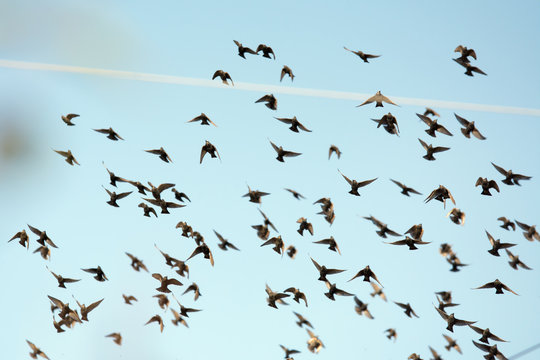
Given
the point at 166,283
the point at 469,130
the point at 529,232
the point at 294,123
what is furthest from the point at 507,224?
the point at 166,283

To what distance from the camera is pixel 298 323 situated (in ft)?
72.5

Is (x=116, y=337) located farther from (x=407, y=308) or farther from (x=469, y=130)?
(x=469, y=130)

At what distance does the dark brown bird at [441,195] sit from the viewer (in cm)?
1747

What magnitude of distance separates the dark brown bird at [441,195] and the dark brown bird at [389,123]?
85.6 inches

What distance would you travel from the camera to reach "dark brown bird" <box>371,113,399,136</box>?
1762 centimetres

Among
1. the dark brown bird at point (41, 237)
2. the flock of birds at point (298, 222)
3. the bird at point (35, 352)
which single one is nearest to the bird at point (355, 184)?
the flock of birds at point (298, 222)

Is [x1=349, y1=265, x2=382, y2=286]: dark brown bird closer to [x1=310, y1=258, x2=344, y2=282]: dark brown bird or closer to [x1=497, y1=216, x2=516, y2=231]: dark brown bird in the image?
[x1=310, y1=258, x2=344, y2=282]: dark brown bird

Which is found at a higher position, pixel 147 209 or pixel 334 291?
pixel 147 209

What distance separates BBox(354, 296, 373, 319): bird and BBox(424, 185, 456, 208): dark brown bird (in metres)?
8.03

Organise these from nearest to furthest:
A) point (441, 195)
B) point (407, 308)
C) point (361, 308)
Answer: point (441, 195) → point (407, 308) → point (361, 308)

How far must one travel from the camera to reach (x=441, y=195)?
17.6 meters

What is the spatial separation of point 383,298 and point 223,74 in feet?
41.0

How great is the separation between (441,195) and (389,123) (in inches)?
110

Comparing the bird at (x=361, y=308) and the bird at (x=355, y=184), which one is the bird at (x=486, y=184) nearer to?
the bird at (x=355, y=184)
